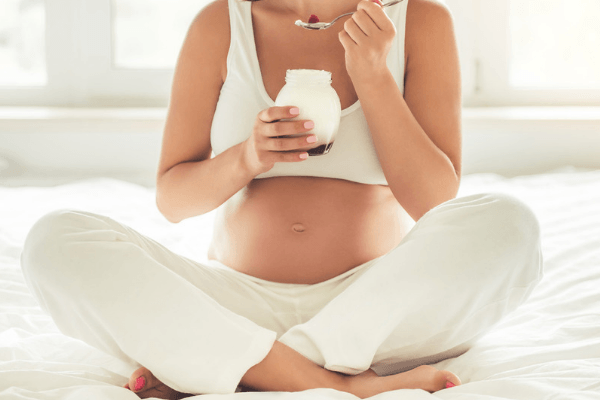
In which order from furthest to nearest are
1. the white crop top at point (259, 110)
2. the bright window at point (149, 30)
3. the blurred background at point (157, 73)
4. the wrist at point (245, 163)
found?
the bright window at point (149, 30)
the blurred background at point (157, 73)
the white crop top at point (259, 110)
the wrist at point (245, 163)

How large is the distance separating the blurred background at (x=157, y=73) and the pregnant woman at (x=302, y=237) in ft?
3.56

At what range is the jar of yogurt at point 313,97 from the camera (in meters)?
0.93

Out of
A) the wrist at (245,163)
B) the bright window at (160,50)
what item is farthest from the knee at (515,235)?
the bright window at (160,50)

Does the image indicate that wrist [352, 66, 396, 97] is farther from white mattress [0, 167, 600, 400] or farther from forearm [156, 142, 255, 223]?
white mattress [0, 167, 600, 400]

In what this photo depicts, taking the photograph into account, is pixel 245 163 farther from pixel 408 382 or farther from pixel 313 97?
pixel 408 382

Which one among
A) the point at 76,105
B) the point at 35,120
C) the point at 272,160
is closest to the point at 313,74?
the point at 272,160

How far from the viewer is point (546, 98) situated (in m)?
2.54

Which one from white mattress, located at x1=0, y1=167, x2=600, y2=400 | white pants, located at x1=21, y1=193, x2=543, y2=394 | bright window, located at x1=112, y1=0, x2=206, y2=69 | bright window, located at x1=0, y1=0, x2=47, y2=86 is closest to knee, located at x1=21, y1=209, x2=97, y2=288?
white pants, located at x1=21, y1=193, x2=543, y2=394

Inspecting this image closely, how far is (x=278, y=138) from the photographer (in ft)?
3.17

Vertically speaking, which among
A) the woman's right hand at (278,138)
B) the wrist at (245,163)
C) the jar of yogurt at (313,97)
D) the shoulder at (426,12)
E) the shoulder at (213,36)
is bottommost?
the wrist at (245,163)

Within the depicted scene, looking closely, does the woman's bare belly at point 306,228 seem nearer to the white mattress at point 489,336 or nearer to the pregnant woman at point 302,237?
the pregnant woman at point 302,237

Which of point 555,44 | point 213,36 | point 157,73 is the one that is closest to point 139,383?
point 213,36

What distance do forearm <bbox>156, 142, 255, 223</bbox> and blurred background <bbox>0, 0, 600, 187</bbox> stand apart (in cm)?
108

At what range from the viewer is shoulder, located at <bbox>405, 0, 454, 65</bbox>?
4.05 ft
